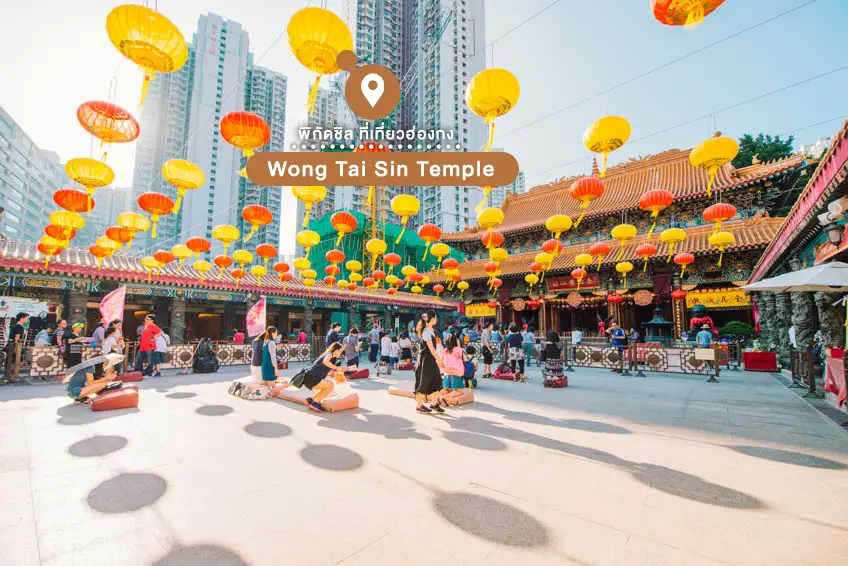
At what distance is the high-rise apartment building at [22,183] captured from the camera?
55.0 metres

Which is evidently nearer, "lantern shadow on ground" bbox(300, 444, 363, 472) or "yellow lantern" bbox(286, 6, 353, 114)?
"lantern shadow on ground" bbox(300, 444, 363, 472)

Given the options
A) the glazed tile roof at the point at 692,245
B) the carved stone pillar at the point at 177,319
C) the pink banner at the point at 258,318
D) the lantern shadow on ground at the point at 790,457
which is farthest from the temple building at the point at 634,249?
the carved stone pillar at the point at 177,319

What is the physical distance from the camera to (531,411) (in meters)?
5.96

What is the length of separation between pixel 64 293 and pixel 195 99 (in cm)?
6020

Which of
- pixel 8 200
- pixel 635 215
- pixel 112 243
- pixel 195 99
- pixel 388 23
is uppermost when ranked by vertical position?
pixel 388 23

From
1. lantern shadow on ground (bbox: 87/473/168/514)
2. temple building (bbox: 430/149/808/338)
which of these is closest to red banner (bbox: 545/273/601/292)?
temple building (bbox: 430/149/808/338)

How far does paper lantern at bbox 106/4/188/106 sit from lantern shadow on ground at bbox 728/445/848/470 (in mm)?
7365

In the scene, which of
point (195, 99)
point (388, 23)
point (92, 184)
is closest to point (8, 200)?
point (195, 99)

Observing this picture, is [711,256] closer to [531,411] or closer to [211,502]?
[531,411]

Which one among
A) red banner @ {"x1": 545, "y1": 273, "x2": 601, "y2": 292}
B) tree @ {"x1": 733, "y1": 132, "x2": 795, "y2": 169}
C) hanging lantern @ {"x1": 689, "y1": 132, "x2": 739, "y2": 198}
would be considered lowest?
red banner @ {"x1": 545, "y1": 273, "x2": 601, "y2": 292}

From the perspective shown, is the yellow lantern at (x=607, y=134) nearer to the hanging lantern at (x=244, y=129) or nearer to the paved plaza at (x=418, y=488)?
the paved plaza at (x=418, y=488)

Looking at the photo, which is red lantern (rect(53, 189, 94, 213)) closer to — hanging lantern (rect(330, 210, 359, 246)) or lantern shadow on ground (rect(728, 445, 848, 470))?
hanging lantern (rect(330, 210, 359, 246))

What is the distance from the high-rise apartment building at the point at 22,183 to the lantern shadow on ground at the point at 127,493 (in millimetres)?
77923

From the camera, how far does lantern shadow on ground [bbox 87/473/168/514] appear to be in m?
2.66
